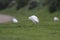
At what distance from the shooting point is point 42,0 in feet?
174

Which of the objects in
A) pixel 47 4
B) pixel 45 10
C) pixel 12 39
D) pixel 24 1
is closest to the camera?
pixel 12 39

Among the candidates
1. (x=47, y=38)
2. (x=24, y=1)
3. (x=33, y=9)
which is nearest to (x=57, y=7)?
(x=33, y=9)

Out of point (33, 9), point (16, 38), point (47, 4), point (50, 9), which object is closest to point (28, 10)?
point (33, 9)

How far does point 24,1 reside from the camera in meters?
60.4

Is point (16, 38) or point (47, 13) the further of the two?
point (47, 13)

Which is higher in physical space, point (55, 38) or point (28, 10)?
point (28, 10)

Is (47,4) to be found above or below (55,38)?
above

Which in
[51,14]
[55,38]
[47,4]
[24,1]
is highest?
[24,1]

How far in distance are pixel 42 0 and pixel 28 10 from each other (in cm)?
385

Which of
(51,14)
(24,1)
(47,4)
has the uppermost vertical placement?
(24,1)

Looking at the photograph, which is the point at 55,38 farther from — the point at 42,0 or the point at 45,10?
the point at 42,0

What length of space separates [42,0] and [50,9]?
25.0ft

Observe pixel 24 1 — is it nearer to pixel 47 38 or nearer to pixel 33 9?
pixel 33 9

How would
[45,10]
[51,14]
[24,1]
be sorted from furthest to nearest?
[24,1] → [45,10] → [51,14]
